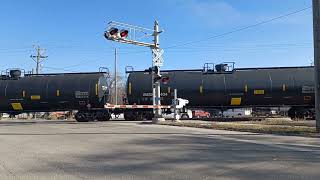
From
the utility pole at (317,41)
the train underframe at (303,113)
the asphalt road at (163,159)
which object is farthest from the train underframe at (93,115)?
the asphalt road at (163,159)

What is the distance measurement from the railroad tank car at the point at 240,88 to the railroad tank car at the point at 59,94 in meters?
2.51

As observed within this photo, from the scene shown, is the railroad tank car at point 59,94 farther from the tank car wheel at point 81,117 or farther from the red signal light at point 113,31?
the red signal light at point 113,31

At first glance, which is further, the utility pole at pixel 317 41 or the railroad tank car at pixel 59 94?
the railroad tank car at pixel 59 94

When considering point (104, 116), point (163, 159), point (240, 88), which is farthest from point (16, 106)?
point (163, 159)

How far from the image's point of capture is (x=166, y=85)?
35469 millimetres

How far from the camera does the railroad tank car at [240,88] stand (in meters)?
33.8

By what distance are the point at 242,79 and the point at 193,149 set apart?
21.7 m

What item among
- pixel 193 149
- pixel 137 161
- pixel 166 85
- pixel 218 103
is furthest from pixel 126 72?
pixel 137 161

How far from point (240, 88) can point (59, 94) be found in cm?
1326

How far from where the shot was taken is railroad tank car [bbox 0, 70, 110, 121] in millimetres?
35875

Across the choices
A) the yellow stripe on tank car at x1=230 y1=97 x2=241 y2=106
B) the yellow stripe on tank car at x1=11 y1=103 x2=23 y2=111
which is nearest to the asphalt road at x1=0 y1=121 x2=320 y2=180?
the yellow stripe on tank car at x1=230 y1=97 x2=241 y2=106

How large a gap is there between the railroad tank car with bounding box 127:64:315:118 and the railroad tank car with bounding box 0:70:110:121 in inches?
98.8

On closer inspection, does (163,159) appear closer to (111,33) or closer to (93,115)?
(111,33)

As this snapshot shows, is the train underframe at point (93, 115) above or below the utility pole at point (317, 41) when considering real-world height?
below
